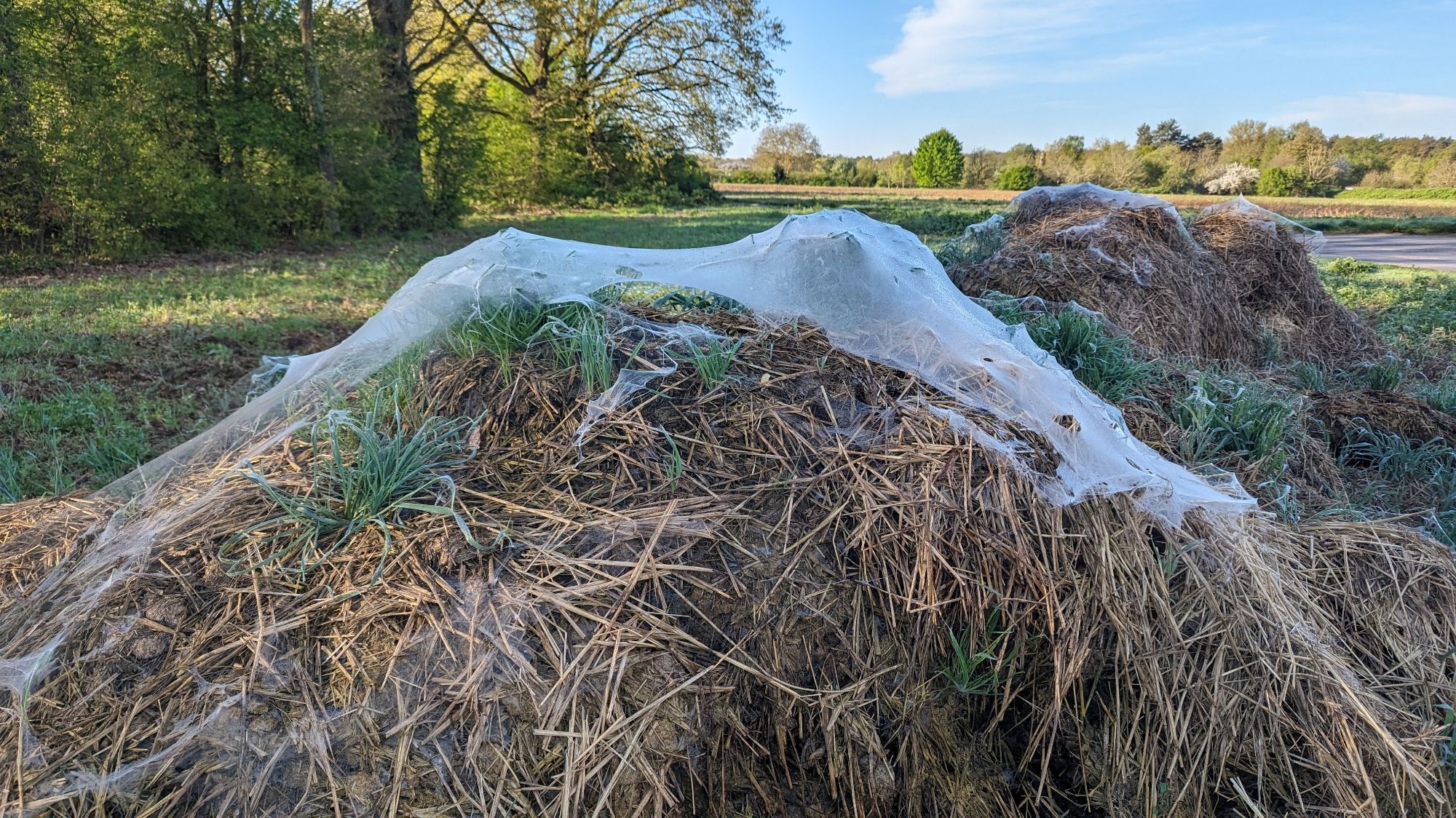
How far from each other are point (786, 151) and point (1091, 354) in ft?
181

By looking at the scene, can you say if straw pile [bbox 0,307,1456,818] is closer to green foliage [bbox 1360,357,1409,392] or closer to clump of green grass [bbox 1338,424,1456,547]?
clump of green grass [bbox 1338,424,1456,547]

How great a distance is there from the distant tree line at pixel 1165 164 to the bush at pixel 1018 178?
3.0 inches

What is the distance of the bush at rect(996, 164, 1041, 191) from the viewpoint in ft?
130

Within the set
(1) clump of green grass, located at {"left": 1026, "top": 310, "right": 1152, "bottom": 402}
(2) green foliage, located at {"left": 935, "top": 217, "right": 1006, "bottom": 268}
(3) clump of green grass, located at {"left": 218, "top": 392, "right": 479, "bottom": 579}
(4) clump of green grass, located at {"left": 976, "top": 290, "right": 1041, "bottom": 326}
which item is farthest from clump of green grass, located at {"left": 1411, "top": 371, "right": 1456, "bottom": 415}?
(3) clump of green grass, located at {"left": 218, "top": 392, "right": 479, "bottom": 579}

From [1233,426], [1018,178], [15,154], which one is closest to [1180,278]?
[1233,426]

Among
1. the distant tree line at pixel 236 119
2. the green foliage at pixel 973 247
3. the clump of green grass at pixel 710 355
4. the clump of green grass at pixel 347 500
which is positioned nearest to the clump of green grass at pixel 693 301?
the clump of green grass at pixel 710 355

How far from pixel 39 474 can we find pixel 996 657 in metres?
3.65

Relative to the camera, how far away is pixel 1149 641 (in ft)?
5.62

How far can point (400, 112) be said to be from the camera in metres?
13.2

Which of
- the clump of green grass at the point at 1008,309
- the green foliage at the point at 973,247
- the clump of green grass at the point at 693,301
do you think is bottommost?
the clump of green grass at the point at 1008,309

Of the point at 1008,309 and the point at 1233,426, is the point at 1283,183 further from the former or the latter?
the point at 1233,426

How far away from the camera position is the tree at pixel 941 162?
4853 centimetres

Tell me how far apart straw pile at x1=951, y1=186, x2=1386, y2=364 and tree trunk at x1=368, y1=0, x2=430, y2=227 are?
1104 cm

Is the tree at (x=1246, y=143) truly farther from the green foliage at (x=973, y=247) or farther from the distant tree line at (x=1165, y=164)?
the green foliage at (x=973, y=247)
